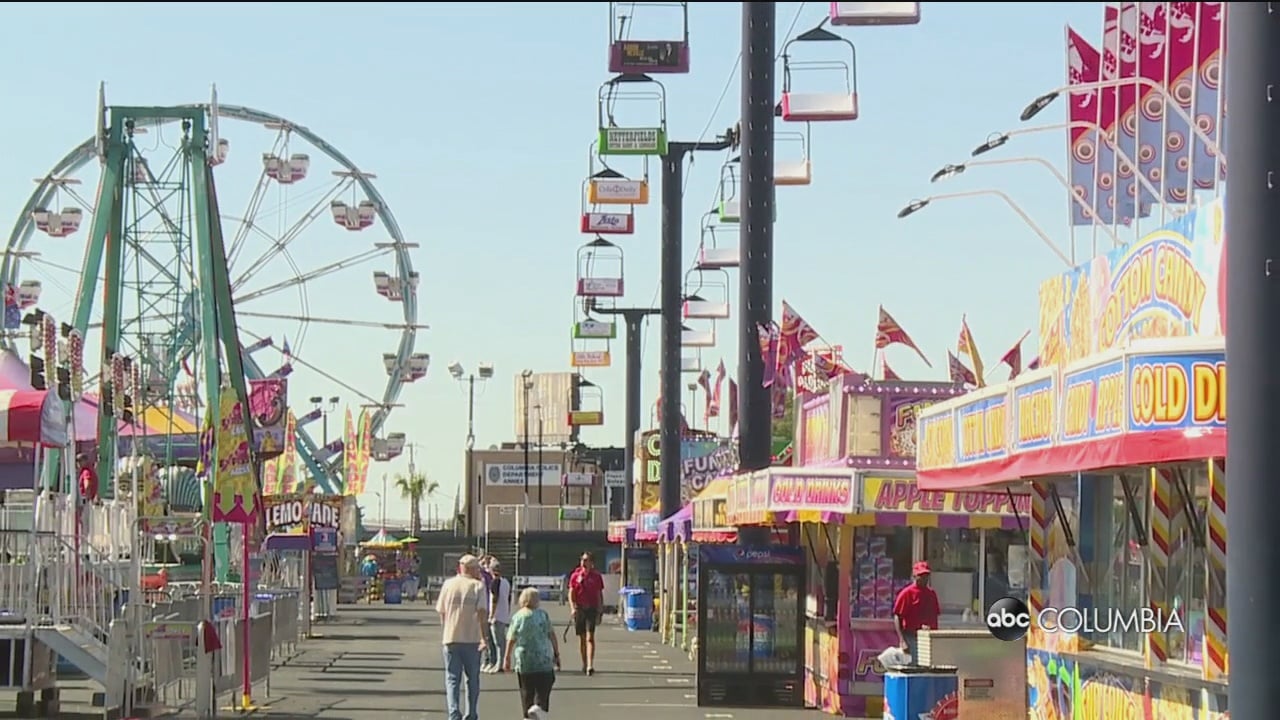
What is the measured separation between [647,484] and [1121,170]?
37.1 metres

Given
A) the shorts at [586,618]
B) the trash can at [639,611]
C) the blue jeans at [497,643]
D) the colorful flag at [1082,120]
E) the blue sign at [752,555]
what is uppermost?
the colorful flag at [1082,120]

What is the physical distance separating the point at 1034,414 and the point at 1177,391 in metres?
3.07

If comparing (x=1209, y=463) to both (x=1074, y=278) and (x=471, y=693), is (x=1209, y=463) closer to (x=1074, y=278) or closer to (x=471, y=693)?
(x=1074, y=278)

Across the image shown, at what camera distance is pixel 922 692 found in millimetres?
16625

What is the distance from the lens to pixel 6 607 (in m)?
20.7

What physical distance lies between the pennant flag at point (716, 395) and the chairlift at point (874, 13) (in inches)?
1393

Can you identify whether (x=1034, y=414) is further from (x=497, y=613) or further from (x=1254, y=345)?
(x=497, y=613)

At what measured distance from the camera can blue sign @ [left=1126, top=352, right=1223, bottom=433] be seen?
1047 centimetres

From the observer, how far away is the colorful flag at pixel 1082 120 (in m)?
16.7

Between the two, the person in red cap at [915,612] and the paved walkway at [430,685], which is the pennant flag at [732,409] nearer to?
the paved walkway at [430,685]

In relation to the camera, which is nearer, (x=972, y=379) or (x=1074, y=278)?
(x=1074, y=278)

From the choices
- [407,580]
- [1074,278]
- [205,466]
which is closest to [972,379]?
[205,466]

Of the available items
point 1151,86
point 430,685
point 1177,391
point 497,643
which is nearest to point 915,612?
point 1151,86

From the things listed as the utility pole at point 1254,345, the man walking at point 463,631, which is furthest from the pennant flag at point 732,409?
the utility pole at point 1254,345
